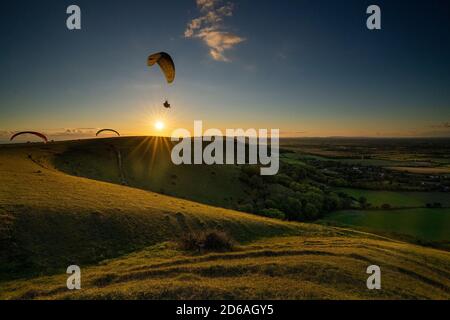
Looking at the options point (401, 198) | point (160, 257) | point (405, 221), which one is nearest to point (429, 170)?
point (401, 198)

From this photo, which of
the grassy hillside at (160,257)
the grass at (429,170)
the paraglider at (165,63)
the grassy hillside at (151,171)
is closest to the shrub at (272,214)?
the grassy hillside at (151,171)

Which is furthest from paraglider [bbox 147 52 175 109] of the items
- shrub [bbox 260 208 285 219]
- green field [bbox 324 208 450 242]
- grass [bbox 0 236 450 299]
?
green field [bbox 324 208 450 242]

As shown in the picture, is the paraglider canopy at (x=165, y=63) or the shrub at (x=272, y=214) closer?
the paraglider canopy at (x=165, y=63)

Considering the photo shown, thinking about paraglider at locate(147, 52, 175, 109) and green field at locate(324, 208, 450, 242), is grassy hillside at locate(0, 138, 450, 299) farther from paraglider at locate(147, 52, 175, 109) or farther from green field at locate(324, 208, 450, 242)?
green field at locate(324, 208, 450, 242)

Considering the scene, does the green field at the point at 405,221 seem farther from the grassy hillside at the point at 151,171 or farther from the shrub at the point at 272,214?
the grassy hillside at the point at 151,171

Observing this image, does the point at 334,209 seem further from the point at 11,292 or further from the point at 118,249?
the point at 11,292

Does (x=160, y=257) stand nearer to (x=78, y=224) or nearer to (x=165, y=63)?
(x=78, y=224)
